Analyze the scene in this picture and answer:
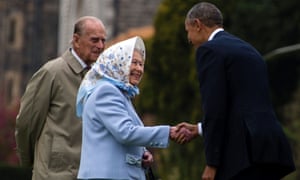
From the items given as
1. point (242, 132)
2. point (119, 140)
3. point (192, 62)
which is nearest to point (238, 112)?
point (242, 132)

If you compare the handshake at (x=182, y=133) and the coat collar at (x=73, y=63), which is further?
the coat collar at (x=73, y=63)

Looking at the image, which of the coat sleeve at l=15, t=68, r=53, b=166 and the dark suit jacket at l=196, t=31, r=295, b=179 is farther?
the coat sleeve at l=15, t=68, r=53, b=166

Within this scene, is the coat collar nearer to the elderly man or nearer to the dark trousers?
the elderly man

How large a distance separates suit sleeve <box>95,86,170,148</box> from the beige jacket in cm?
128

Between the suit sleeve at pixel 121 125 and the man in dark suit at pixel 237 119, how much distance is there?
8.6 inches

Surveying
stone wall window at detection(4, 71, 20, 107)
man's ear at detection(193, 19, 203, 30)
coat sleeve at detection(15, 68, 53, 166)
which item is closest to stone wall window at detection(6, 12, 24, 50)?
stone wall window at detection(4, 71, 20, 107)

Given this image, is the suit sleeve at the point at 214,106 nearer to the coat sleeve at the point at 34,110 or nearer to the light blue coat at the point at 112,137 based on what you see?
the light blue coat at the point at 112,137

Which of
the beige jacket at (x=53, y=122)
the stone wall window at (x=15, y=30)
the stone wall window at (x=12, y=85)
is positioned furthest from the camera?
the stone wall window at (x=15, y=30)

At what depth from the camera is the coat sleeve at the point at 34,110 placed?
1051 cm

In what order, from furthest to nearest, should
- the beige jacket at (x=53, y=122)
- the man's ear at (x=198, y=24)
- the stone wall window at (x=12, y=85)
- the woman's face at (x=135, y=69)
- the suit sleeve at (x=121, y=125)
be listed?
1. the stone wall window at (x=12, y=85)
2. the beige jacket at (x=53, y=122)
3. the man's ear at (x=198, y=24)
4. the woman's face at (x=135, y=69)
5. the suit sleeve at (x=121, y=125)

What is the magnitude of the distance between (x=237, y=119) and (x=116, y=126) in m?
0.67

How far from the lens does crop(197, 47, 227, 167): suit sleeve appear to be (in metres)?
9.05

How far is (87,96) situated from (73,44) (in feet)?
4.57

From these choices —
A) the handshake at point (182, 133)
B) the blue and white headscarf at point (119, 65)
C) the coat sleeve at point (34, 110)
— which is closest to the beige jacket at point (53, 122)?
the coat sleeve at point (34, 110)
